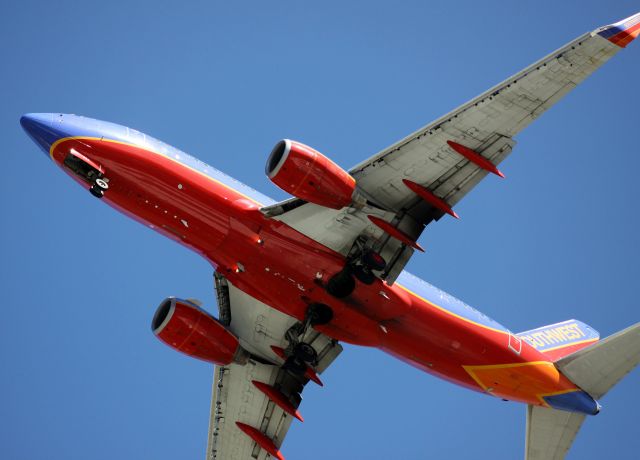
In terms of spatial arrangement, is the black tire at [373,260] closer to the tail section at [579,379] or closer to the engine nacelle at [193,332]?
the engine nacelle at [193,332]

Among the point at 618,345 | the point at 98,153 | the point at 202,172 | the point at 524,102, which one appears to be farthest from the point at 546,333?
the point at 98,153

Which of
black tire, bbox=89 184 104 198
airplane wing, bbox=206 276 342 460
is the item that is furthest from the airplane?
airplane wing, bbox=206 276 342 460

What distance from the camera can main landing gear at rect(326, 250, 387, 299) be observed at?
35.7 meters

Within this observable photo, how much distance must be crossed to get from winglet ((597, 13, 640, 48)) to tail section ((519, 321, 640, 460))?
13.4 m

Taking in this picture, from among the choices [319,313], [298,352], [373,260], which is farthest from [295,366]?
[373,260]

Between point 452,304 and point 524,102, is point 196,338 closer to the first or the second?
point 452,304

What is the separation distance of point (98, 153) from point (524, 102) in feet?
55.8

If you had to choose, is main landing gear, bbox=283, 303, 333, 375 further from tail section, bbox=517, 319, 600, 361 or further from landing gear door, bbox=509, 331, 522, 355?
tail section, bbox=517, 319, 600, 361

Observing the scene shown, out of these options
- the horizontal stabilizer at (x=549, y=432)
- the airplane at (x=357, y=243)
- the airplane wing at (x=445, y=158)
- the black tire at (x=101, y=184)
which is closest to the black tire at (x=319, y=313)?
the airplane at (x=357, y=243)

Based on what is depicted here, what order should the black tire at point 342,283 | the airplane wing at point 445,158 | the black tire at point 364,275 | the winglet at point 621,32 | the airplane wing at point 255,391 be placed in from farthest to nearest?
the airplane wing at point 255,391
the black tire at point 342,283
the black tire at point 364,275
the airplane wing at point 445,158
the winglet at point 621,32

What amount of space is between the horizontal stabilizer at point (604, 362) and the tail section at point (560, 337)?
4.49 feet

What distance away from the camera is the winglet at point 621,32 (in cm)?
2961

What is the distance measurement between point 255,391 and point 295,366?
13.9 feet

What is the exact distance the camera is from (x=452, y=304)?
127ft
